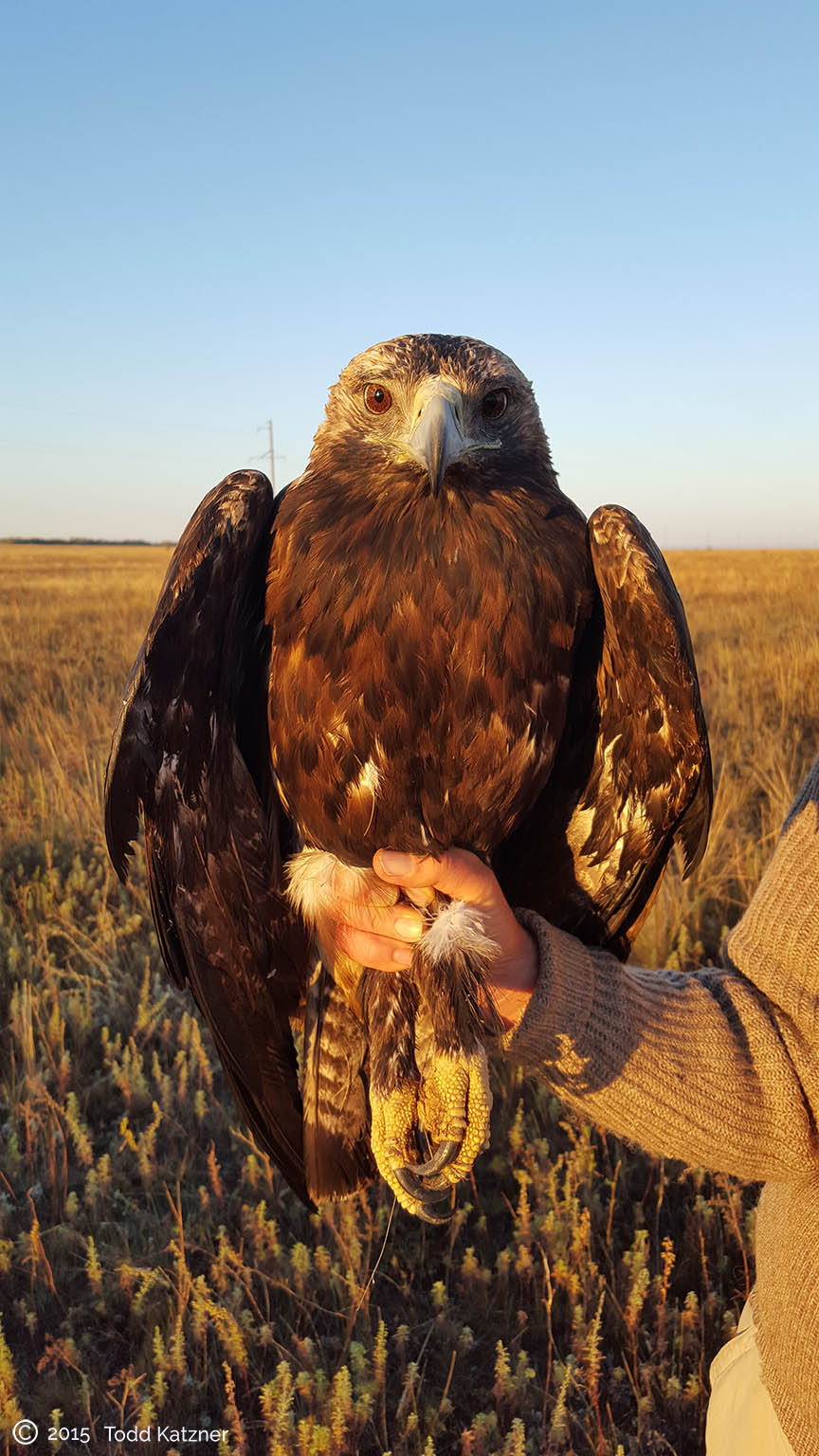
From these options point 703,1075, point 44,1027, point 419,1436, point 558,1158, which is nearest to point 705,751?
point 703,1075

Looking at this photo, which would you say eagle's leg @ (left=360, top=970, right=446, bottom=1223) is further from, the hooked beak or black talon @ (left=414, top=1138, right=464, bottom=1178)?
the hooked beak

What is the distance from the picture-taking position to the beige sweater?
181 centimetres

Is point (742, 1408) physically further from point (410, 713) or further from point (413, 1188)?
point (410, 713)

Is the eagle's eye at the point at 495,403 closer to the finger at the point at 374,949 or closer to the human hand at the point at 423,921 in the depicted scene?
the human hand at the point at 423,921

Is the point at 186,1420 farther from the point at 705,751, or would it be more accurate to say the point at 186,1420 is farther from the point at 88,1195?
the point at 705,751

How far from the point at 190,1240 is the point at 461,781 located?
1924 millimetres

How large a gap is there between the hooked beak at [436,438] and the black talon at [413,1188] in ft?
5.78

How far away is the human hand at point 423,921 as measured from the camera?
212 cm

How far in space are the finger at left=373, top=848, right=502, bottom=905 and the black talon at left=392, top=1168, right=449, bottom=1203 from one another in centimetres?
76

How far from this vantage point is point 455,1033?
2.20m

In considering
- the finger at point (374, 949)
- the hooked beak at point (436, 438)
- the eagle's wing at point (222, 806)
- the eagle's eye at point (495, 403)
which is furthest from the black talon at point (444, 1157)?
the eagle's eye at point (495, 403)

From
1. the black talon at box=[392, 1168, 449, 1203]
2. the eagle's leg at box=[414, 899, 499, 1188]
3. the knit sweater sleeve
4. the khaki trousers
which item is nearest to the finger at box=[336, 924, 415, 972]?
the eagle's leg at box=[414, 899, 499, 1188]

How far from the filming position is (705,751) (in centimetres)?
232

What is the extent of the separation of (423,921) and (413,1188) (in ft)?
2.34
